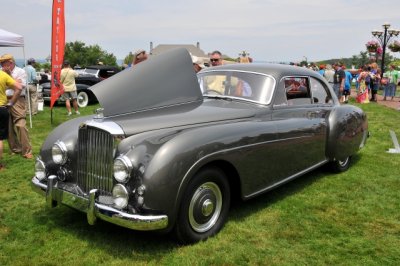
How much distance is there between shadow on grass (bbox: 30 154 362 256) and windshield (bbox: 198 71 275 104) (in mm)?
1273

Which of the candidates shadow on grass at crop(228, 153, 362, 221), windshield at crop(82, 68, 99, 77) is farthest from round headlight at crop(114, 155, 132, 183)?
windshield at crop(82, 68, 99, 77)

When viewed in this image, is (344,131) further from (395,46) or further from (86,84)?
(395,46)

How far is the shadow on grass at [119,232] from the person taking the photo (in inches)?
132

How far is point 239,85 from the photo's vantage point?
461 centimetres

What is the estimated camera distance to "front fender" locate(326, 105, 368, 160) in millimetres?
5242

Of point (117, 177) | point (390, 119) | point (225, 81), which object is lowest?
point (390, 119)

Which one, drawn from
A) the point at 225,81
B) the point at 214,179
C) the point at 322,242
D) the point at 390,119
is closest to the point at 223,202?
the point at 214,179

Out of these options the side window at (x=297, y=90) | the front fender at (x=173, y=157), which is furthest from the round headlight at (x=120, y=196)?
the side window at (x=297, y=90)

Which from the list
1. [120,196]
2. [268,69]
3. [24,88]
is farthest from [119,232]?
[24,88]

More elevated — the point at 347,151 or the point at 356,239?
the point at 347,151

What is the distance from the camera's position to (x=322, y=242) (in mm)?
3594

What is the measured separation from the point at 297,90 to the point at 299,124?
0.61 meters

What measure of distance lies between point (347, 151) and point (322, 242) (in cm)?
244

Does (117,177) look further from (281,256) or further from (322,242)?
(322,242)
